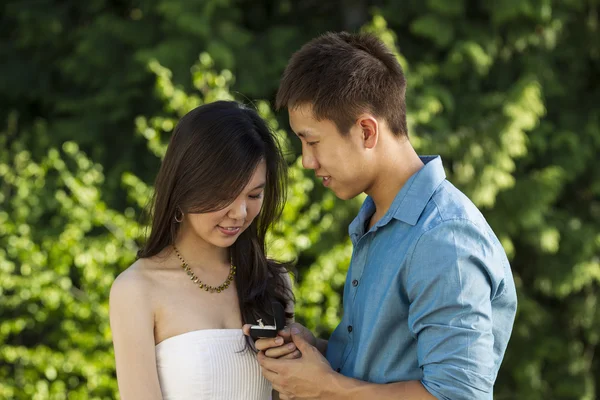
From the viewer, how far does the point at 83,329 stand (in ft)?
17.1

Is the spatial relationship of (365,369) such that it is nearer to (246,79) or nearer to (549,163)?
(246,79)

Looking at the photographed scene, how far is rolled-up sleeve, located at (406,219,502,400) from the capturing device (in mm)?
1873

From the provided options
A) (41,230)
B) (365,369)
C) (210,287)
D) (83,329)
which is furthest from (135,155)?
(365,369)

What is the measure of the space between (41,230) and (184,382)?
366 centimetres

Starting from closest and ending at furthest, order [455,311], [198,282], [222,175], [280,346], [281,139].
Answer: [455,311]
[280,346]
[222,175]
[198,282]
[281,139]

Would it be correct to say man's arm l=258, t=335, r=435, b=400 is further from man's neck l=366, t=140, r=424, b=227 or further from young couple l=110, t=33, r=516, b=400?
man's neck l=366, t=140, r=424, b=227

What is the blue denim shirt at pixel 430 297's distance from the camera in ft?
6.17

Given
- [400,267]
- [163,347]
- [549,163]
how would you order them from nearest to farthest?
[400,267] → [163,347] → [549,163]

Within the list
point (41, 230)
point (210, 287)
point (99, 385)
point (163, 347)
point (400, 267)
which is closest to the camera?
point (400, 267)

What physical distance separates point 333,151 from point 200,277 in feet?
2.19

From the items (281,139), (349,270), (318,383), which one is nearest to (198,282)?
(349,270)

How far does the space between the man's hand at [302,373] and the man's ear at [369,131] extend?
554 mm

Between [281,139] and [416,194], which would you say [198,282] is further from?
[281,139]

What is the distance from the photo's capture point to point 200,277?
254cm
